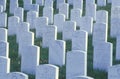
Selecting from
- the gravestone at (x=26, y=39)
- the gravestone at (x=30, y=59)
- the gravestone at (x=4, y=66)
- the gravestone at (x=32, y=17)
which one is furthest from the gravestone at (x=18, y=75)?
the gravestone at (x=32, y=17)

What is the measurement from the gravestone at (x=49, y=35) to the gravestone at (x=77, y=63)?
7.80ft

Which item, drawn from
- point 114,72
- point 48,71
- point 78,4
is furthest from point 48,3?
point 114,72

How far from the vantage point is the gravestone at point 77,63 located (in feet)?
27.3

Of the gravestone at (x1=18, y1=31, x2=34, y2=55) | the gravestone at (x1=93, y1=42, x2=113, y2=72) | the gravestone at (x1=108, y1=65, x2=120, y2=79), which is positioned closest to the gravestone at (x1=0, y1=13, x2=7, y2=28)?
the gravestone at (x1=18, y1=31, x2=34, y2=55)

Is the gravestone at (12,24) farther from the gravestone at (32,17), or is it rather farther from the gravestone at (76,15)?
the gravestone at (76,15)

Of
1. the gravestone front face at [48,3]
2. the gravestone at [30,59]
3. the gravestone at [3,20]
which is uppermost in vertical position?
the gravestone front face at [48,3]

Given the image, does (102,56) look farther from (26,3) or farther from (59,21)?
(26,3)

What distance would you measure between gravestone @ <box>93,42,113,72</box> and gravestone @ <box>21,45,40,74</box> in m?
1.10

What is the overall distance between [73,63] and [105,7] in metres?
6.38

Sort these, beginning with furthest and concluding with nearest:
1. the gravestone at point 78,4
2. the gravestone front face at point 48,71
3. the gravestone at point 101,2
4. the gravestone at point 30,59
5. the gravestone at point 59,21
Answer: the gravestone at point 101,2 < the gravestone at point 78,4 < the gravestone at point 59,21 < the gravestone at point 30,59 < the gravestone front face at point 48,71

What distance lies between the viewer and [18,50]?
10625mm

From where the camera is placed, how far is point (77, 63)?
834cm

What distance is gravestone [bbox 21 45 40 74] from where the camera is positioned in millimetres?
9055

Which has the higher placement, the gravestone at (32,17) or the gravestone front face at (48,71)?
the gravestone at (32,17)
